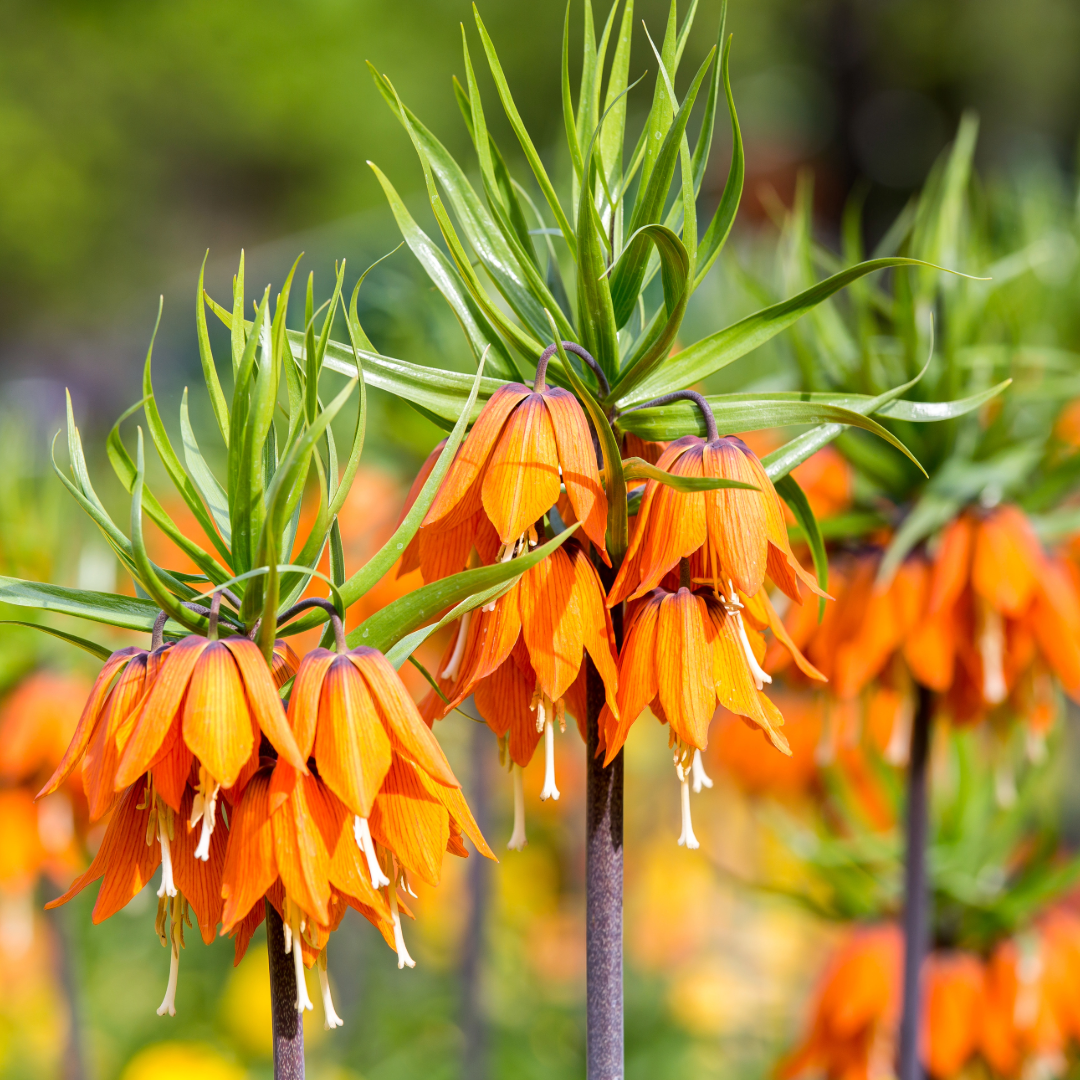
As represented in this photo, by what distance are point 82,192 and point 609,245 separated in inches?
515

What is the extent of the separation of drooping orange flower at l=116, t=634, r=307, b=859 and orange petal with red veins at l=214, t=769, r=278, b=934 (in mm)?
17

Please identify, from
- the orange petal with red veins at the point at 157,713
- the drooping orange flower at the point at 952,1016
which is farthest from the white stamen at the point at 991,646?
the orange petal with red veins at the point at 157,713

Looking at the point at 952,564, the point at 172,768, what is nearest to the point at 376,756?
the point at 172,768

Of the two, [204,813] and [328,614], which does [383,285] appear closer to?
[328,614]

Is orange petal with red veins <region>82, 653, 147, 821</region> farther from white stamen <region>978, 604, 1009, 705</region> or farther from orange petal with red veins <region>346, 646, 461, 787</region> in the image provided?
white stamen <region>978, 604, 1009, 705</region>

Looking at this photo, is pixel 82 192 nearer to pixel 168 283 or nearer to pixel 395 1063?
pixel 168 283

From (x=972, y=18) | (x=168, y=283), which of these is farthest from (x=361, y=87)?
(x=972, y=18)

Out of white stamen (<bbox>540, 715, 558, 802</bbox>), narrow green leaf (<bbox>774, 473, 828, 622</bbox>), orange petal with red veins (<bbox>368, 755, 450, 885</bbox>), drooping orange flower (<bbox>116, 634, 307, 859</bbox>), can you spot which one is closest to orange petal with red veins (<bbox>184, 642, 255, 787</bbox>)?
drooping orange flower (<bbox>116, 634, 307, 859</bbox>)

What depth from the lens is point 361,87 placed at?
13562mm

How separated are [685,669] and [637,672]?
0.11 ft

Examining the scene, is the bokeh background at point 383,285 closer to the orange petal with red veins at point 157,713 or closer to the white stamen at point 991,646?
the white stamen at point 991,646

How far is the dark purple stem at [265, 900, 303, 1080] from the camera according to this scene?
741 millimetres

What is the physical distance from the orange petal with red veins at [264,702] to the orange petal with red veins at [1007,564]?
3.24 ft

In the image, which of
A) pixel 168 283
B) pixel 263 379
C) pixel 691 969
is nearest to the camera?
pixel 263 379
